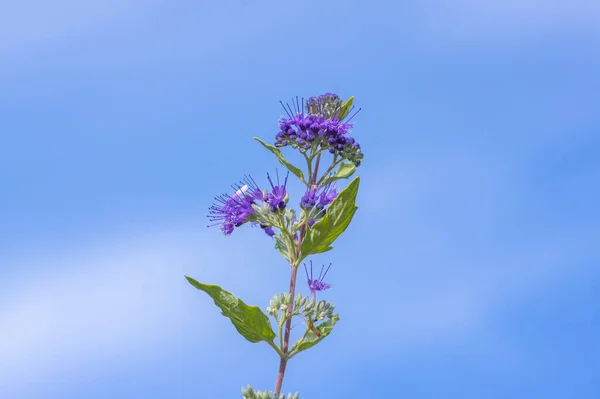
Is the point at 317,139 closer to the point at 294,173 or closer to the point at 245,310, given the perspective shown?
the point at 294,173

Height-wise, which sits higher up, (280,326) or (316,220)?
(316,220)

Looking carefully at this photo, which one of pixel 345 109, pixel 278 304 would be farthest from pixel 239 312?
pixel 345 109

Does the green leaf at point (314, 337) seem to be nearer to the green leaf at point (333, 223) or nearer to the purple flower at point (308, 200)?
the green leaf at point (333, 223)

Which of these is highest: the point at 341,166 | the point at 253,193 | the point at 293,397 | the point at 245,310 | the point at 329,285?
the point at 341,166

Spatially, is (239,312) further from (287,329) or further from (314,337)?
(314,337)

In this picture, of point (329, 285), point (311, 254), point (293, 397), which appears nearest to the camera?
point (293, 397)

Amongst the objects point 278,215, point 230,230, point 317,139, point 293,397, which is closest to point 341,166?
point 317,139

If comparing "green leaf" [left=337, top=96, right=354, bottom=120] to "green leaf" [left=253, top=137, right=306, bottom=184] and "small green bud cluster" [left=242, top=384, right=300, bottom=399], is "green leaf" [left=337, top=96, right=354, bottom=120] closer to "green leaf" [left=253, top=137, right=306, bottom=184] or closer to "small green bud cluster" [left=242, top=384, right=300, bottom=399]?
"green leaf" [left=253, top=137, right=306, bottom=184]

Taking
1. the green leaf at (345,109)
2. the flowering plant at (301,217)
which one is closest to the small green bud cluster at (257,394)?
the flowering plant at (301,217)
